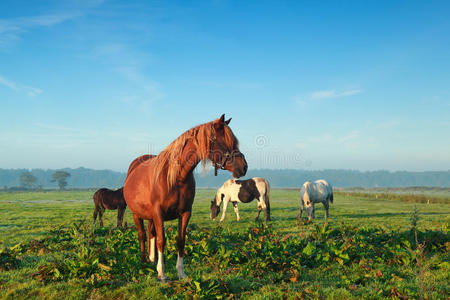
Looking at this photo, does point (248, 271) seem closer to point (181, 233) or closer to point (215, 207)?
point (181, 233)

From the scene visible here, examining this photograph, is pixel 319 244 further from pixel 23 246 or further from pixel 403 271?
pixel 23 246

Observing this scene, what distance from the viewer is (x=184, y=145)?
5.27m

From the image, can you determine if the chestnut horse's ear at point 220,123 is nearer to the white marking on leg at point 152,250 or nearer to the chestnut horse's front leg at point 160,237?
the chestnut horse's front leg at point 160,237

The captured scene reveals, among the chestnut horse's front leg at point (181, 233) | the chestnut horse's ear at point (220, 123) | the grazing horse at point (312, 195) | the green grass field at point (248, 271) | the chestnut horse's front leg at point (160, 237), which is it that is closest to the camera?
the green grass field at point (248, 271)

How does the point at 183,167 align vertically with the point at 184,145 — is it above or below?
below

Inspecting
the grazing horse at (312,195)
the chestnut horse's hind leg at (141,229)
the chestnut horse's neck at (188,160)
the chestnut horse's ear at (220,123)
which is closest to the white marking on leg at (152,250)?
the chestnut horse's hind leg at (141,229)

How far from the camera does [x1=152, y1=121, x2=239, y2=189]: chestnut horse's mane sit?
4.95 m

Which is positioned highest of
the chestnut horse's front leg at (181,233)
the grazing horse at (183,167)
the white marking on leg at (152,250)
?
the grazing horse at (183,167)

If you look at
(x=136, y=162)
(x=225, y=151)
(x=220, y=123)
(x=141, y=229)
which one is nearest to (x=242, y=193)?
(x=136, y=162)

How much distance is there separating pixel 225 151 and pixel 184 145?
871 millimetres

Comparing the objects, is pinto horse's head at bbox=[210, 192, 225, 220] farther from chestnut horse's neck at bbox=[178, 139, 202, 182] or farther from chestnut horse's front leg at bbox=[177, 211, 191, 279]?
chestnut horse's neck at bbox=[178, 139, 202, 182]

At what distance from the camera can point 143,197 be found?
5793 millimetres

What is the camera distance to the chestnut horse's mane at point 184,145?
16.3 feet

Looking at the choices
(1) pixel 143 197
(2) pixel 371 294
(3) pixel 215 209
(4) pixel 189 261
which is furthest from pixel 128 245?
(3) pixel 215 209
